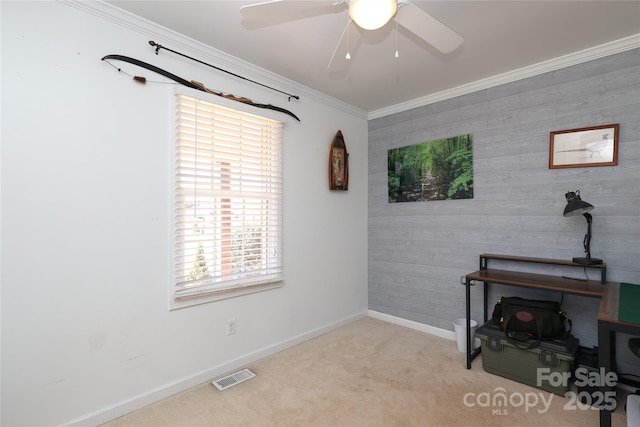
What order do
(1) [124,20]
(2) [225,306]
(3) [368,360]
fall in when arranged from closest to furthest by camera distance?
1. (1) [124,20]
2. (2) [225,306]
3. (3) [368,360]

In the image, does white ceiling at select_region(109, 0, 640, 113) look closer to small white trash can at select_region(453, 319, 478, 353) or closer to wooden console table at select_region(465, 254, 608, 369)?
wooden console table at select_region(465, 254, 608, 369)

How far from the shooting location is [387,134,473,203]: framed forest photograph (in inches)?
118

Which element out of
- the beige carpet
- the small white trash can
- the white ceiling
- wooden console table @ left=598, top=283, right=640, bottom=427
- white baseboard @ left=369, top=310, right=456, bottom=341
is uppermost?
the white ceiling

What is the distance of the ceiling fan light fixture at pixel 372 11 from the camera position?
1268 mm

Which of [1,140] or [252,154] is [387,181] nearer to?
[252,154]

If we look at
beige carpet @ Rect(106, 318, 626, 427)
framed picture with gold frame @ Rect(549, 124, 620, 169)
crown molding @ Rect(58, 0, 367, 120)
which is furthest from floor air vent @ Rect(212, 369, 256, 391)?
framed picture with gold frame @ Rect(549, 124, 620, 169)

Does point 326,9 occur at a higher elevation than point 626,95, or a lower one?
higher

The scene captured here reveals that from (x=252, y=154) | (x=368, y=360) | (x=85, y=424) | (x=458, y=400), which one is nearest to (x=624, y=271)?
(x=458, y=400)

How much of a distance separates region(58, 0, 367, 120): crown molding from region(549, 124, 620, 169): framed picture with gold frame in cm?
210

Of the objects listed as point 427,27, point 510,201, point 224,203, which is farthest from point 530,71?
point 224,203

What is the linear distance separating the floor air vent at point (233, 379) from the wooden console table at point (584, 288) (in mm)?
1770

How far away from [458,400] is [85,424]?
2.35m

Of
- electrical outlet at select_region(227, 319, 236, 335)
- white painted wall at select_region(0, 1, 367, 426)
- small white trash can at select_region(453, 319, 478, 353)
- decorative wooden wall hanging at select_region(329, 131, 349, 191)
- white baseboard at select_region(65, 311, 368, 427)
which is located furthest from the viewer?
decorative wooden wall hanging at select_region(329, 131, 349, 191)

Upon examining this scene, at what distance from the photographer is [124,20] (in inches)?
75.4
